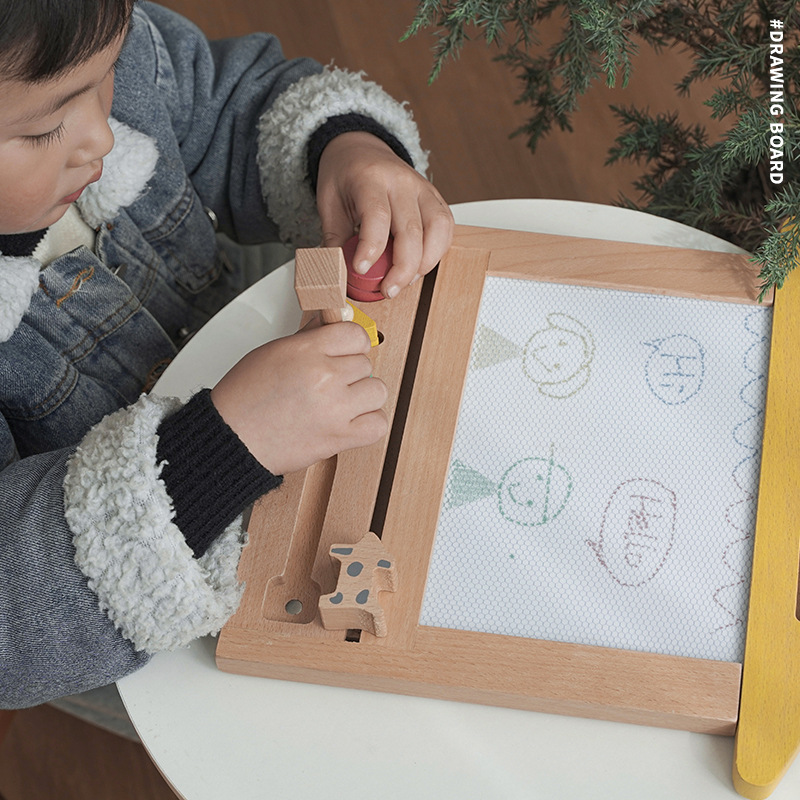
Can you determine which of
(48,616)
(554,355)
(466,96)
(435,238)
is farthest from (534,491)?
(466,96)

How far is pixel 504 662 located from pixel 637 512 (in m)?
0.13

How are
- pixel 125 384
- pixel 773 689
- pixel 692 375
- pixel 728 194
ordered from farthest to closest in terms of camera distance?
pixel 728 194 → pixel 125 384 → pixel 692 375 → pixel 773 689

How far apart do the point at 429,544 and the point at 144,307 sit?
418 mm

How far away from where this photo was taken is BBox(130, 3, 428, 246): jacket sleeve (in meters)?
0.81

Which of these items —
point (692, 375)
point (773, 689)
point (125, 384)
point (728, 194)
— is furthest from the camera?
point (728, 194)

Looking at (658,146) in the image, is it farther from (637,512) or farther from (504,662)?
(504,662)

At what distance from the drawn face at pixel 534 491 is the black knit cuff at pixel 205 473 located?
6.4 inches

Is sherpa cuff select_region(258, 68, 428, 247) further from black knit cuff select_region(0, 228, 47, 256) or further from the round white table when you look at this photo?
the round white table

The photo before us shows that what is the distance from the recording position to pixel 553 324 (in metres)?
0.66

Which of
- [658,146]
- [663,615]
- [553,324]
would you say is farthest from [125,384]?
[658,146]

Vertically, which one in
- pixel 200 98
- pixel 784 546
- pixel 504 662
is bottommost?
pixel 504 662

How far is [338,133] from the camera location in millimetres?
789

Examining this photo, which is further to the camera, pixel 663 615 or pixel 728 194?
pixel 728 194

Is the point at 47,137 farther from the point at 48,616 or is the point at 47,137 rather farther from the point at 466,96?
the point at 466,96
